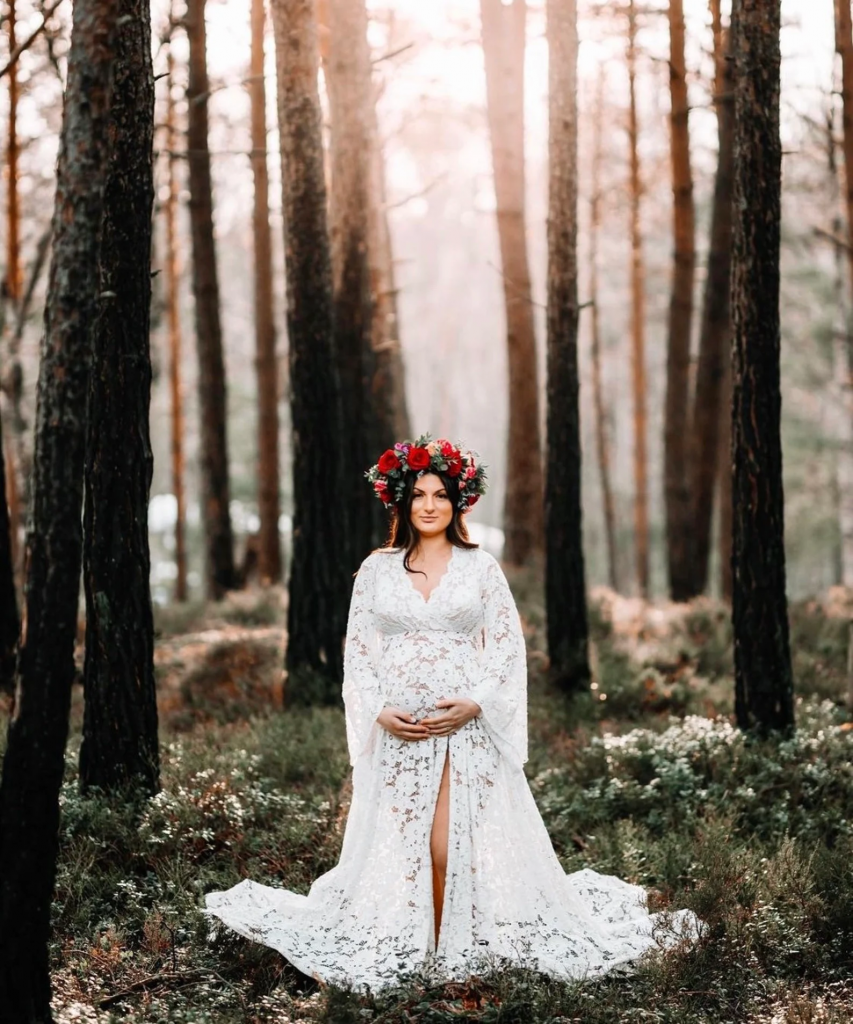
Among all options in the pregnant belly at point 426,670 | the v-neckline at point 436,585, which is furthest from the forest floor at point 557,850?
the v-neckline at point 436,585

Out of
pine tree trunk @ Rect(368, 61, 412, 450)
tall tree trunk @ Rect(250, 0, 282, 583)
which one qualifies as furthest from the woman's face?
tall tree trunk @ Rect(250, 0, 282, 583)

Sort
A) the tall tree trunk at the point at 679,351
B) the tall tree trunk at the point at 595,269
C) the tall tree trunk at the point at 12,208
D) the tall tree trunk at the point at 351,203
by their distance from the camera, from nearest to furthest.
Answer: the tall tree trunk at the point at 351,203 → the tall tree trunk at the point at 12,208 → the tall tree trunk at the point at 679,351 → the tall tree trunk at the point at 595,269

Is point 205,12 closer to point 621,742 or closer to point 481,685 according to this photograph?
point 621,742

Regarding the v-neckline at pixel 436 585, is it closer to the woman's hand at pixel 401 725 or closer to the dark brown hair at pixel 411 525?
the dark brown hair at pixel 411 525

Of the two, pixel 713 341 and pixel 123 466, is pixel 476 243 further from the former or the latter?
pixel 123 466

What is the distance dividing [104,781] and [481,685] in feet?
9.43

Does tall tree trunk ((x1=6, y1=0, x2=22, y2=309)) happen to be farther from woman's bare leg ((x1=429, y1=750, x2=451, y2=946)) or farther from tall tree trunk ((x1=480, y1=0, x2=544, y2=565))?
woman's bare leg ((x1=429, y1=750, x2=451, y2=946))

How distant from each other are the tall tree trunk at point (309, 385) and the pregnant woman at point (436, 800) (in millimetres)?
4173

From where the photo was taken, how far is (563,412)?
1085cm

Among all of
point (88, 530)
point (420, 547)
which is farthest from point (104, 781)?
point (420, 547)

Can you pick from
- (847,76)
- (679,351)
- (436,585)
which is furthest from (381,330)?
(436,585)

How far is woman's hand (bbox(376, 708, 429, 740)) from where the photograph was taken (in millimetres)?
5812

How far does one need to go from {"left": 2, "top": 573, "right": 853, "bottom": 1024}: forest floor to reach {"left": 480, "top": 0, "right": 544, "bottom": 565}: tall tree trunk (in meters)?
5.38

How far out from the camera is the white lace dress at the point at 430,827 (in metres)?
5.76
